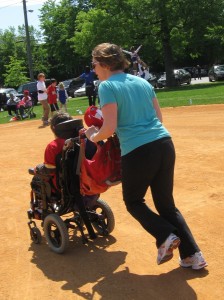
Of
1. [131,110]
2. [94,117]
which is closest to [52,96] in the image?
[94,117]

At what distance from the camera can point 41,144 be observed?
11.1m

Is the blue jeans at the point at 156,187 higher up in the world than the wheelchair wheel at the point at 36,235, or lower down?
higher up

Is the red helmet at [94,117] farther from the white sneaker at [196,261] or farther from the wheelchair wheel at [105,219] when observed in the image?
the white sneaker at [196,261]

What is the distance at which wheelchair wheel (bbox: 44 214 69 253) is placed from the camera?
4.41 metres

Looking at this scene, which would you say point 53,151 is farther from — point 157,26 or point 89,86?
point 157,26

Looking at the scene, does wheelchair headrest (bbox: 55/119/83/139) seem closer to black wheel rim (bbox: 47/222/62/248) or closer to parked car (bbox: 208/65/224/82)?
black wheel rim (bbox: 47/222/62/248)

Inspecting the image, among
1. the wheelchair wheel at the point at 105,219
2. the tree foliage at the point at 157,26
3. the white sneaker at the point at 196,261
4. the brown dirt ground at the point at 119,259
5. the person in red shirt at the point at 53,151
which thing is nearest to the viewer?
the brown dirt ground at the point at 119,259

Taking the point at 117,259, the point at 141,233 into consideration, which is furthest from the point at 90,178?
the point at 141,233

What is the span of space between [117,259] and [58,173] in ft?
3.28

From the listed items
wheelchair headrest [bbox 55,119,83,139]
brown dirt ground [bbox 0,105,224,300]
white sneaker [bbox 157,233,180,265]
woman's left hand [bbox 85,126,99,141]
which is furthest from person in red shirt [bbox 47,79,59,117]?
white sneaker [bbox 157,233,180,265]

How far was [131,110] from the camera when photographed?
357cm

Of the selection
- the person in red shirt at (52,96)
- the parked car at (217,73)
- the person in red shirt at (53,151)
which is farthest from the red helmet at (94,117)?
the parked car at (217,73)

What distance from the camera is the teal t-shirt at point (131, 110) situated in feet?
11.5

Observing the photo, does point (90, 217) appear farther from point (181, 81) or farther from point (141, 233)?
point (181, 81)
